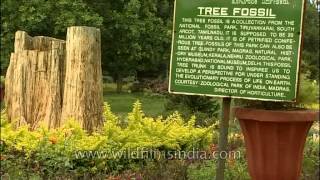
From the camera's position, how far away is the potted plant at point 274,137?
5879 mm

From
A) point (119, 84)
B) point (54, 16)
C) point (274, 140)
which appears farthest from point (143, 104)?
point (274, 140)

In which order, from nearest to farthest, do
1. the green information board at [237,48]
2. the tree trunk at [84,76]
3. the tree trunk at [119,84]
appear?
the green information board at [237,48], the tree trunk at [84,76], the tree trunk at [119,84]

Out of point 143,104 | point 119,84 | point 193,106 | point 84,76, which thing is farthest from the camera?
point 119,84

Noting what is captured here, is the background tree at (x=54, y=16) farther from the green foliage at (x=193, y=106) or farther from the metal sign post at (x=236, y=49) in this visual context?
the metal sign post at (x=236, y=49)

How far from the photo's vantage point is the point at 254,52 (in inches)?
209

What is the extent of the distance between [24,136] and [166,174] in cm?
231

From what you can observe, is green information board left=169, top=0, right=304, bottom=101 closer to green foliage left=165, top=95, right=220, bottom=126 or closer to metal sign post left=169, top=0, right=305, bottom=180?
metal sign post left=169, top=0, right=305, bottom=180

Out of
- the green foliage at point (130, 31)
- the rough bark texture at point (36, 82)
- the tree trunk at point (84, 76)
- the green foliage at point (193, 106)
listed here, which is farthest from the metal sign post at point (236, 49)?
the green foliage at point (193, 106)

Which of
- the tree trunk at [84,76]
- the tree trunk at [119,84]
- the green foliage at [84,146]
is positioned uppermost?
the tree trunk at [84,76]

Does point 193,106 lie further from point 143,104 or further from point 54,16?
point 54,16

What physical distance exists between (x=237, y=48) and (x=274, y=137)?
1.13 metres

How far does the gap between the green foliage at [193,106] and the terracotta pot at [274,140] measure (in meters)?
5.51

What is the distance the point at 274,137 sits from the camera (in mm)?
6008

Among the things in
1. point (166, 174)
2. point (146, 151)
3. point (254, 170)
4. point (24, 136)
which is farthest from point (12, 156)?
point (254, 170)
